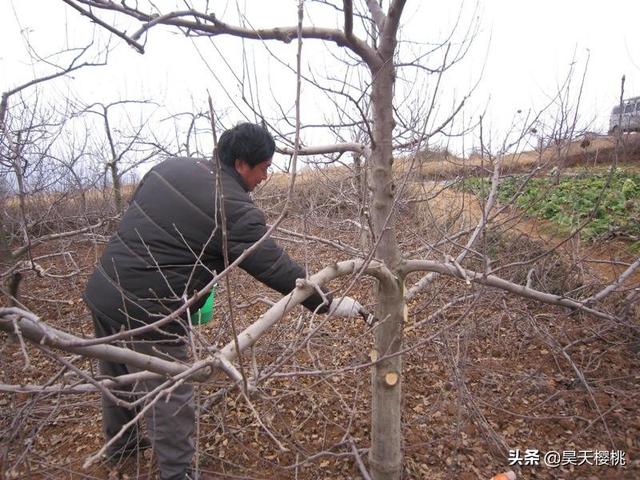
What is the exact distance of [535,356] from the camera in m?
4.05

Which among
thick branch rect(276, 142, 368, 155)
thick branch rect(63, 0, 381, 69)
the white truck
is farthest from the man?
the white truck

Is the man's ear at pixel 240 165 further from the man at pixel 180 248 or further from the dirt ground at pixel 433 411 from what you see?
the dirt ground at pixel 433 411

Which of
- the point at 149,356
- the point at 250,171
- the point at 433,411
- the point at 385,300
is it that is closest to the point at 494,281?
the point at 385,300

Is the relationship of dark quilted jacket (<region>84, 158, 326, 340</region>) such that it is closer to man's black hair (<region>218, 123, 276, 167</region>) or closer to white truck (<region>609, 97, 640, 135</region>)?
man's black hair (<region>218, 123, 276, 167</region>)

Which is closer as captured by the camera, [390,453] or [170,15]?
[170,15]

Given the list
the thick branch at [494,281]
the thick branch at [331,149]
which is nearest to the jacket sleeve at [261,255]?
the thick branch at [331,149]

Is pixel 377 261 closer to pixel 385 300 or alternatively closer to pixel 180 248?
pixel 385 300

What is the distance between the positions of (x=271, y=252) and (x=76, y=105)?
6277mm

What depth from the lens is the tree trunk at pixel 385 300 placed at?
1.70m

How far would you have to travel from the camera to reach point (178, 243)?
6.05ft

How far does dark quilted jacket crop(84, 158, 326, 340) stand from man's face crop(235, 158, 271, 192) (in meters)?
0.04

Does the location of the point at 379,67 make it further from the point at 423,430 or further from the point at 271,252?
the point at 423,430

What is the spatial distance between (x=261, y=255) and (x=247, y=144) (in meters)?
0.56

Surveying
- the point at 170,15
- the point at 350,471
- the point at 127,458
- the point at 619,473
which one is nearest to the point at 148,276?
the point at 170,15
